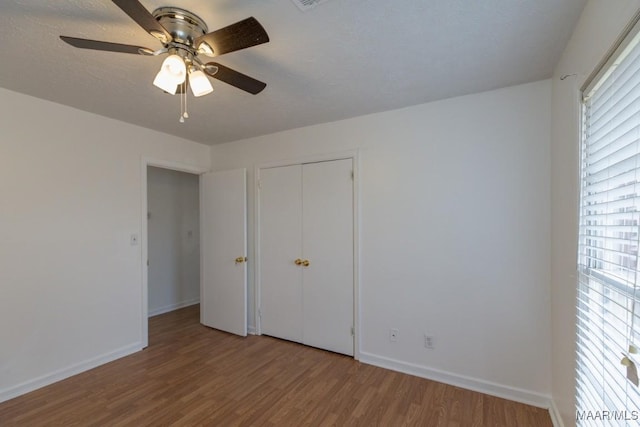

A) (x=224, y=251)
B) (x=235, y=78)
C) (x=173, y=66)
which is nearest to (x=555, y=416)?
(x=235, y=78)

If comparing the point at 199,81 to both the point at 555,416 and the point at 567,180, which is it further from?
the point at 555,416

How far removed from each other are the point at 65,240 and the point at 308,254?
223cm

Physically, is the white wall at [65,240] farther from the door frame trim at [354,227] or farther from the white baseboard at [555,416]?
the white baseboard at [555,416]

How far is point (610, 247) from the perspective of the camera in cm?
120

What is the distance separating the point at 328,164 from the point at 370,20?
5.41ft

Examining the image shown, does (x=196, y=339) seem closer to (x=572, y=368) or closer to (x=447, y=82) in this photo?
(x=572, y=368)

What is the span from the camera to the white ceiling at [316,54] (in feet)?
4.58

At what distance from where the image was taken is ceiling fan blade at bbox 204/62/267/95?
1.53 meters

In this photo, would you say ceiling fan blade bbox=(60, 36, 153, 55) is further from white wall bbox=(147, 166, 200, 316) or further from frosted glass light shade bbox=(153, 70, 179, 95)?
white wall bbox=(147, 166, 200, 316)

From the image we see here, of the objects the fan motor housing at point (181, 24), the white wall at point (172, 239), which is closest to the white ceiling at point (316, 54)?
the fan motor housing at point (181, 24)

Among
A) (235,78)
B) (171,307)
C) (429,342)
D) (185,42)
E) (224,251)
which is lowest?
(171,307)

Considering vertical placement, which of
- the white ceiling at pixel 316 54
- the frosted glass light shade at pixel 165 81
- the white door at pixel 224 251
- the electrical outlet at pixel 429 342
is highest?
the white ceiling at pixel 316 54

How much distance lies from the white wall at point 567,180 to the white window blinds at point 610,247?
0.11m

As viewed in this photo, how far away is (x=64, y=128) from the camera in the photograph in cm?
258
